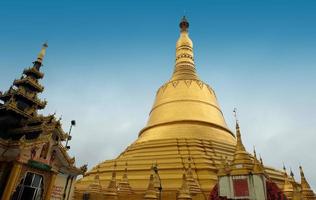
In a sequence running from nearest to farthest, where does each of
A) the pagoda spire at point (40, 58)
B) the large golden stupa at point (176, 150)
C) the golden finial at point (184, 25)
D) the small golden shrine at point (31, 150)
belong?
the small golden shrine at point (31, 150)
the large golden stupa at point (176, 150)
the pagoda spire at point (40, 58)
the golden finial at point (184, 25)

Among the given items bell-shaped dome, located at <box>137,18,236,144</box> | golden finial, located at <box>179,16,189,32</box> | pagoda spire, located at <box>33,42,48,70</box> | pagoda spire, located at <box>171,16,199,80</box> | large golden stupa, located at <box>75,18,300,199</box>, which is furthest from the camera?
golden finial, located at <box>179,16,189,32</box>

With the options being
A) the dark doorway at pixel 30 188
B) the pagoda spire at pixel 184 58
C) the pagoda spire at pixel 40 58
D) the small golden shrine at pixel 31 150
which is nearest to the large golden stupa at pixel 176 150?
the pagoda spire at pixel 184 58

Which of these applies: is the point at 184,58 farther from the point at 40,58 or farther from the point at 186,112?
the point at 40,58

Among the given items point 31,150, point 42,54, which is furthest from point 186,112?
point 31,150

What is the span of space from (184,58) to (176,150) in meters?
13.2

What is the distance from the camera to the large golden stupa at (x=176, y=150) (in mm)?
14891

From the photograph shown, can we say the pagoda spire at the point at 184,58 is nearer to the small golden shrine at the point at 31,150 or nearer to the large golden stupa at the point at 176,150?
the large golden stupa at the point at 176,150

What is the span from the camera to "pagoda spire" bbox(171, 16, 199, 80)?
26.6 meters

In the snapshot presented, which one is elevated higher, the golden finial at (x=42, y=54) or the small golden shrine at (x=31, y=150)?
the golden finial at (x=42, y=54)

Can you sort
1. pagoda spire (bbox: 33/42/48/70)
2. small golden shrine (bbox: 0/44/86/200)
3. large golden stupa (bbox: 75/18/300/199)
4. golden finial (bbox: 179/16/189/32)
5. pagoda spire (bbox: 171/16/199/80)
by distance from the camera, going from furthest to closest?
golden finial (bbox: 179/16/189/32) < pagoda spire (bbox: 171/16/199/80) < pagoda spire (bbox: 33/42/48/70) < large golden stupa (bbox: 75/18/300/199) < small golden shrine (bbox: 0/44/86/200)

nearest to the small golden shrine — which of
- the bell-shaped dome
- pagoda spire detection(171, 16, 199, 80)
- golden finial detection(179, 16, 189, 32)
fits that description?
the bell-shaped dome

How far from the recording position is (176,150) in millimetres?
18109

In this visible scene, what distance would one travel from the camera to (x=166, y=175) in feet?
51.3

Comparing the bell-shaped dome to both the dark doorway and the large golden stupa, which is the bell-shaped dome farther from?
the dark doorway
